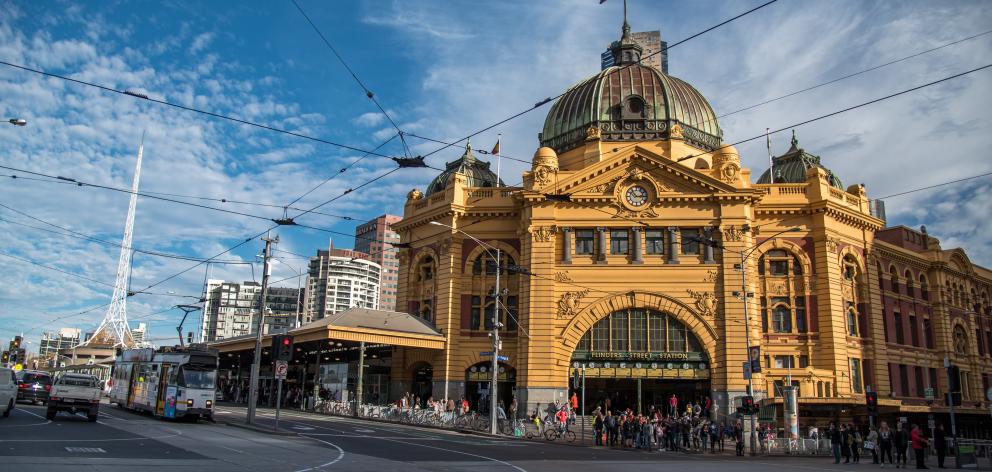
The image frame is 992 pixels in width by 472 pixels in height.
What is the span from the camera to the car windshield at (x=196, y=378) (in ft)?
111

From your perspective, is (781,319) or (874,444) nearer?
(874,444)

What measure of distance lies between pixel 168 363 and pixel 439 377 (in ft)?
68.7

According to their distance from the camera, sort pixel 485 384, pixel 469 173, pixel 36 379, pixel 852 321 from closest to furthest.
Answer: pixel 36 379, pixel 852 321, pixel 485 384, pixel 469 173

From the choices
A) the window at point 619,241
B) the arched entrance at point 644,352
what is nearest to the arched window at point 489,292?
the arched entrance at point 644,352

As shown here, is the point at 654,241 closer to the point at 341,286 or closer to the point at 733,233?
the point at 733,233

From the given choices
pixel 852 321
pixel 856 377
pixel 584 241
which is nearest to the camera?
pixel 584 241

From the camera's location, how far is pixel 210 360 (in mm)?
35031

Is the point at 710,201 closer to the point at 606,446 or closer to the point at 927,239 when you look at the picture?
the point at 606,446

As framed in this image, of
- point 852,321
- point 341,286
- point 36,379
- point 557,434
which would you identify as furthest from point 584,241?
point 341,286

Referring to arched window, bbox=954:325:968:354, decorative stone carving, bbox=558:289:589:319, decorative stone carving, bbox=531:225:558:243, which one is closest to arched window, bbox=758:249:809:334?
decorative stone carving, bbox=558:289:589:319

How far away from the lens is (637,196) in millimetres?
48938

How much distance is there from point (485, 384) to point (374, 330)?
8949 mm

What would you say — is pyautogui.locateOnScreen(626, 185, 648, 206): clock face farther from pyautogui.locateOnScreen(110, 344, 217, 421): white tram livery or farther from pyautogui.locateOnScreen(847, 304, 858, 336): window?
pyautogui.locateOnScreen(110, 344, 217, 421): white tram livery

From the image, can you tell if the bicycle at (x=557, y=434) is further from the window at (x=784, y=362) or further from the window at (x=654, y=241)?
the window at (x=784, y=362)
